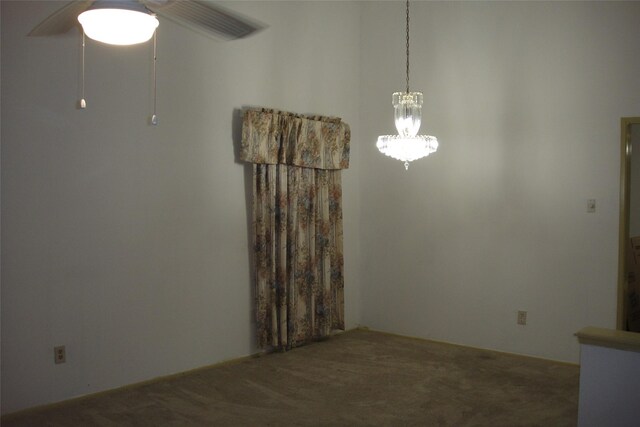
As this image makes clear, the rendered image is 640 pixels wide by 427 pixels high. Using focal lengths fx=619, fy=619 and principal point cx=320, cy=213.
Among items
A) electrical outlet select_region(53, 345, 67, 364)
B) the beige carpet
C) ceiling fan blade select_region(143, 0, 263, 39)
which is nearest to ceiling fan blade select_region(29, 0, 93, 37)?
ceiling fan blade select_region(143, 0, 263, 39)

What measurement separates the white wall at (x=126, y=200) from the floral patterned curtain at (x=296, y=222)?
0.50 ft

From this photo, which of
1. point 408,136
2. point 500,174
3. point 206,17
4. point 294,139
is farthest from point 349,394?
point 206,17

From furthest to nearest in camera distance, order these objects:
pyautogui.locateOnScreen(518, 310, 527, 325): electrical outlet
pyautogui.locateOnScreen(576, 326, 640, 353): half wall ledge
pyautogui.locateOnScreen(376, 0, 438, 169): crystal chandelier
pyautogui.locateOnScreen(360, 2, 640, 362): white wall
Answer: pyautogui.locateOnScreen(518, 310, 527, 325): electrical outlet, pyautogui.locateOnScreen(360, 2, 640, 362): white wall, pyautogui.locateOnScreen(376, 0, 438, 169): crystal chandelier, pyautogui.locateOnScreen(576, 326, 640, 353): half wall ledge

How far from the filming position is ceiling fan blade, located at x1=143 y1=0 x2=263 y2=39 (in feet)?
8.39

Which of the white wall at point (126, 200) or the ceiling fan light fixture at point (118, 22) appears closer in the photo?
the ceiling fan light fixture at point (118, 22)

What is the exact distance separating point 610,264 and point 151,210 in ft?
11.0

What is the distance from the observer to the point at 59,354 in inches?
149

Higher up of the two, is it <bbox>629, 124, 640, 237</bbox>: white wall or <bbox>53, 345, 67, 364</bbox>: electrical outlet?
<bbox>629, 124, 640, 237</bbox>: white wall

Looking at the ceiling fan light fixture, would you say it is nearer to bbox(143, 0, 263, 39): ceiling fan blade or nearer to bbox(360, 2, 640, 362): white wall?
bbox(143, 0, 263, 39): ceiling fan blade

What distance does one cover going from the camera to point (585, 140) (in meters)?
4.68

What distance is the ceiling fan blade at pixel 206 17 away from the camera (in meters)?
2.56

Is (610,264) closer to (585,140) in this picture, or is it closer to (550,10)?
(585,140)

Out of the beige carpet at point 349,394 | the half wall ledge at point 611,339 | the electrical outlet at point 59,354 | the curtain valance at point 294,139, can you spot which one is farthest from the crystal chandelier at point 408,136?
the electrical outlet at point 59,354

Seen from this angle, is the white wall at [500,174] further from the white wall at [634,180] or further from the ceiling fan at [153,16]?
the ceiling fan at [153,16]
